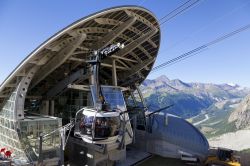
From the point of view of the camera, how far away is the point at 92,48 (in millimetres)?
39219

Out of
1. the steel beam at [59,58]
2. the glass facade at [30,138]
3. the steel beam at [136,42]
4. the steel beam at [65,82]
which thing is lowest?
the glass facade at [30,138]

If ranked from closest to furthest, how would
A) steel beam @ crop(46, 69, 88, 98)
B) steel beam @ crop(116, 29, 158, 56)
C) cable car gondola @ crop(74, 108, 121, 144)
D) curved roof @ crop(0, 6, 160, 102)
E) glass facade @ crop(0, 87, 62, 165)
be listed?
cable car gondola @ crop(74, 108, 121, 144) < glass facade @ crop(0, 87, 62, 165) < curved roof @ crop(0, 6, 160, 102) < steel beam @ crop(46, 69, 88, 98) < steel beam @ crop(116, 29, 158, 56)

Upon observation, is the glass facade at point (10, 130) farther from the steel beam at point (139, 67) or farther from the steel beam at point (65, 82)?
the steel beam at point (139, 67)

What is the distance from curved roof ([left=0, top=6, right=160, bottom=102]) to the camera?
31781 millimetres

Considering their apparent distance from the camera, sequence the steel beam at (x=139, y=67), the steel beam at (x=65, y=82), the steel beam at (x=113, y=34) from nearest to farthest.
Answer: the steel beam at (x=113, y=34), the steel beam at (x=65, y=82), the steel beam at (x=139, y=67)

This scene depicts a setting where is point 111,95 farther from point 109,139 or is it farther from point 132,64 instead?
point 109,139

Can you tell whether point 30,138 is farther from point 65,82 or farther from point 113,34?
point 113,34

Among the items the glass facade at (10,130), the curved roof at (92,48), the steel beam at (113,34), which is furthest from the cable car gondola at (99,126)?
the steel beam at (113,34)

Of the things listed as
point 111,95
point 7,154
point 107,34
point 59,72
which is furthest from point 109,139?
point 59,72

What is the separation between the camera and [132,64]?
48.8m

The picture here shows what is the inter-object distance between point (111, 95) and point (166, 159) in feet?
45.6

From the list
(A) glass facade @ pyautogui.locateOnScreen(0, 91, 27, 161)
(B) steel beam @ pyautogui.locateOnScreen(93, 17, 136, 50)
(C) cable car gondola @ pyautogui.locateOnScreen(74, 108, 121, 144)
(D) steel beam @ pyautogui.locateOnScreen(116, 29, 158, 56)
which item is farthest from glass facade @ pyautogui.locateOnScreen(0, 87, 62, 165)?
(D) steel beam @ pyautogui.locateOnScreen(116, 29, 158, 56)

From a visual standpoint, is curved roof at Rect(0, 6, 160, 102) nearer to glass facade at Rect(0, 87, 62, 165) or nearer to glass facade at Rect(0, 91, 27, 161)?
glass facade at Rect(0, 91, 27, 161)

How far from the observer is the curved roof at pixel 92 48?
31781mm
